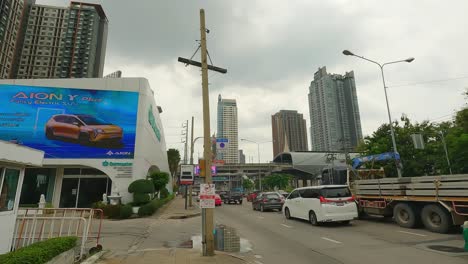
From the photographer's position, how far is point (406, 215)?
1244 cm

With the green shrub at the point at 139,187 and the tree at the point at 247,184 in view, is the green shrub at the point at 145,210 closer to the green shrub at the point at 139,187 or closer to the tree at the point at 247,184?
the green shrub at the point at 139,187

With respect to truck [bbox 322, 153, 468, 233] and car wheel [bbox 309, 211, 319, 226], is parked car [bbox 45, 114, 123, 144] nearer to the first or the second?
car wheel [bbox 309, 211, 319, 226]

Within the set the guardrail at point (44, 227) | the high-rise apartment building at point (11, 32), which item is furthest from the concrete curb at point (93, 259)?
the high-rise apartment building at point (11, 32)

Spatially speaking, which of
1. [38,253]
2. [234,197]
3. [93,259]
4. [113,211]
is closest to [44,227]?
[93,259]

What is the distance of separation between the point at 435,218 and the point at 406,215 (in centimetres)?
140

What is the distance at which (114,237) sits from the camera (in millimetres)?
12023

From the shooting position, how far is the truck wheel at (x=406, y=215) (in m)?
11.9

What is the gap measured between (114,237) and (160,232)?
2.24 metres

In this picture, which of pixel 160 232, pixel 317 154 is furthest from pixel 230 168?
pixel 160 232

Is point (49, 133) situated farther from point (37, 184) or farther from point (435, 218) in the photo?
point (435, 218)

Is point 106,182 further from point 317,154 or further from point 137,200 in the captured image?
point 317,154

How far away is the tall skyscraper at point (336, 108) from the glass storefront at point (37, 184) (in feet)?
122

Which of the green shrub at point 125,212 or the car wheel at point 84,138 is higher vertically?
the car wheel at point 84,138

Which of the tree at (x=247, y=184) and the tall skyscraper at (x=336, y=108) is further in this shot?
the tree at (x=247, y=184)
